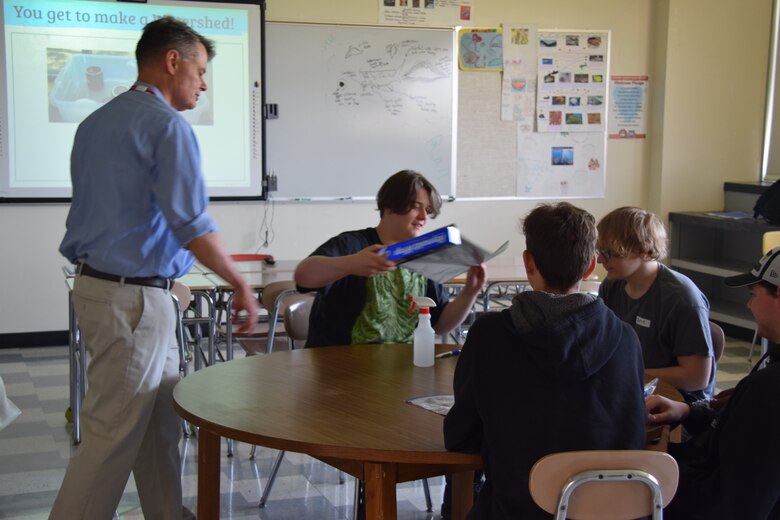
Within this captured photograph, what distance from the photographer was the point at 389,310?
108 inches

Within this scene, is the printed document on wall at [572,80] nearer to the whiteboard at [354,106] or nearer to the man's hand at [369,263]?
the whiteboard at [354,106]

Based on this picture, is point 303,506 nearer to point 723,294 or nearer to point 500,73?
point 500,73

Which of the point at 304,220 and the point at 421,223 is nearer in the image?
the point at 421,223

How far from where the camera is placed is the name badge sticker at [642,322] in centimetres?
257

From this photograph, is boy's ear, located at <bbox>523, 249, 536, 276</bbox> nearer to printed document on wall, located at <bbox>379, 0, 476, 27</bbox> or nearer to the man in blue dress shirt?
the man in blue dress shirt

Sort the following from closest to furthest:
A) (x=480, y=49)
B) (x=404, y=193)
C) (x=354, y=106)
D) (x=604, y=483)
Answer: (x=604, y=483), (x=404, y=193), (x=354, y=106), (x=480, y=49)

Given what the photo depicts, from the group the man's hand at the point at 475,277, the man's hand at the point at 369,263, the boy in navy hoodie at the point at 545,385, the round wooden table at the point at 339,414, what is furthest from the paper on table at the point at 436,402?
the man's hand at the point at 475,277

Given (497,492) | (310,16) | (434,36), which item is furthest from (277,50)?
(497,492)

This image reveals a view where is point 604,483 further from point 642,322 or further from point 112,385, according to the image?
point 112,385

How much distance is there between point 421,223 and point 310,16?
3.57 meters

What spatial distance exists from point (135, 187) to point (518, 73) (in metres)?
4.43

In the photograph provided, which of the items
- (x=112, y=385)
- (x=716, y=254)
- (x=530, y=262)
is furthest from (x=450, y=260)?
(x=716, y=254)

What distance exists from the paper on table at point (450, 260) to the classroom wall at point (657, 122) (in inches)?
146

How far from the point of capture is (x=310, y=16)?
19.5 ft
